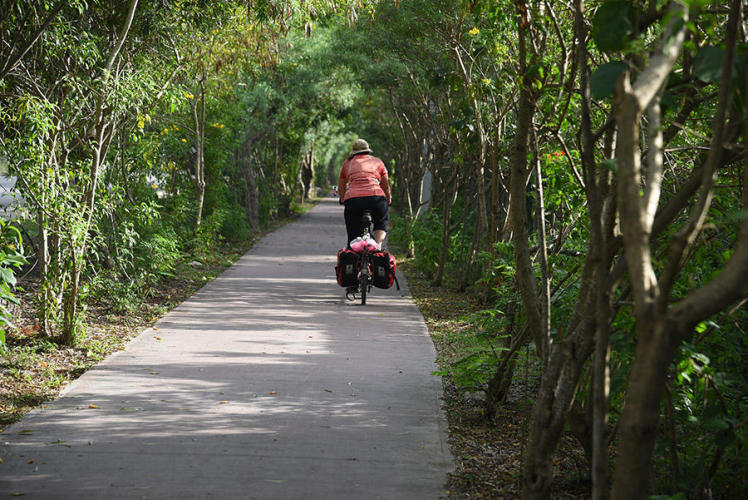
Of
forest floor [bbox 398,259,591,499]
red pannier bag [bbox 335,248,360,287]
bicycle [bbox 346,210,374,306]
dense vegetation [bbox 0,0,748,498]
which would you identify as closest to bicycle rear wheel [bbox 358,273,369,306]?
bicycle [bbox 346,210,374,306]

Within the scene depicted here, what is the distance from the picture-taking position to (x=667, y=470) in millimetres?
4352

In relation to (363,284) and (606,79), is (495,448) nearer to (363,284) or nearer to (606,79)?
(606,79)

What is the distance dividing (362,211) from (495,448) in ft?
20.1

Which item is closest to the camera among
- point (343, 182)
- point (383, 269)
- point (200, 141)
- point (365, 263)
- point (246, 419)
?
point (246, 419)

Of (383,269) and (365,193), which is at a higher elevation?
(365,193)

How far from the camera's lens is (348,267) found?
35.5 ft

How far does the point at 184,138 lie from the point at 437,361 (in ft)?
32.4

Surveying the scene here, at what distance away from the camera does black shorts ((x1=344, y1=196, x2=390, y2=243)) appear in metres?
11.1

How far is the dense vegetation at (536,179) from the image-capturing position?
2.84 meters

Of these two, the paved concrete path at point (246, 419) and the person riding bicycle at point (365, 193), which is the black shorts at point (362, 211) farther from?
the paved concrete path at point (246, 419)

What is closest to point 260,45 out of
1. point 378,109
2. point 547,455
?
point 547,455

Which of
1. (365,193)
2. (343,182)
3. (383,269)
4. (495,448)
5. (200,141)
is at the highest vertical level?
(200,141)

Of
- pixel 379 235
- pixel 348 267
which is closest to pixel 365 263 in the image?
pixel 348 267

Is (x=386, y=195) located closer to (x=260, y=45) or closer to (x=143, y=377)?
(x=260, y=45)
